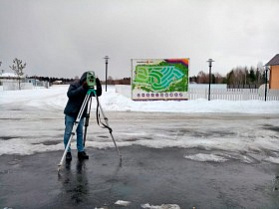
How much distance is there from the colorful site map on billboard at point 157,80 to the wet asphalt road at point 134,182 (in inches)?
635

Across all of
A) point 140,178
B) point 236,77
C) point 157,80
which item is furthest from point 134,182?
point 236,77

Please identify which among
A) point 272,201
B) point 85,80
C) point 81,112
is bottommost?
point 272,201

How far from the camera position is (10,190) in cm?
457

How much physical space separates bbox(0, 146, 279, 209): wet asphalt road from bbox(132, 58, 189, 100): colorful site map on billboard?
52.9ft

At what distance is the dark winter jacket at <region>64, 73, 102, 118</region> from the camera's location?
6.08 m

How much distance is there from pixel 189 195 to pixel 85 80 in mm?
3029

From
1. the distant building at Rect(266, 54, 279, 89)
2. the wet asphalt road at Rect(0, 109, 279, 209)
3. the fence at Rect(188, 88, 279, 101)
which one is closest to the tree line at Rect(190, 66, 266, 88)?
the distant building at Rect(266, 54, 279, 89)

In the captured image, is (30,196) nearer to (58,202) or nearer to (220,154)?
(58,202)

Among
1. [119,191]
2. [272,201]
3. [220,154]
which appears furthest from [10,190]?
[220,154]

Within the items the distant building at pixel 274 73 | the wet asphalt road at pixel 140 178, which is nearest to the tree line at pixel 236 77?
the distant building at pixel 274 73

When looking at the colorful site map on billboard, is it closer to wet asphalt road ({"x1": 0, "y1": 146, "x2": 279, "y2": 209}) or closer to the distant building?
the distant building

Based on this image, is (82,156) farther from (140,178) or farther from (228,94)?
(228,94)

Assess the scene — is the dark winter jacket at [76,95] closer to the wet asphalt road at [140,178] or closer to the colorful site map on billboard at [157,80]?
the wet asphalt road at [140,178]

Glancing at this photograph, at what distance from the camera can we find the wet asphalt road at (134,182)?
4246 millimetres
